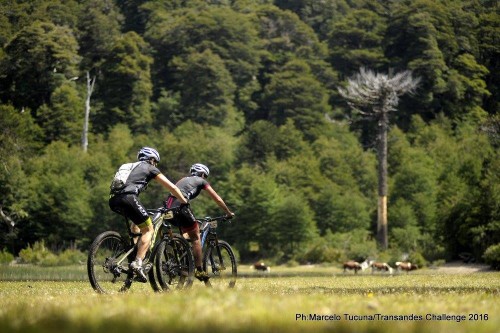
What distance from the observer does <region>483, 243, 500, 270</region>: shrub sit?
3538 cm

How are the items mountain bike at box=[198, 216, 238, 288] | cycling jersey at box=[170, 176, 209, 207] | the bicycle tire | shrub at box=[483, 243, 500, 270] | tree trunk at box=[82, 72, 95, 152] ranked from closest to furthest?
the bicycle tire < cycling jersey at box=[170, 176, 209, 207] < mountain bike at box=[198, 216, 238, 288] < shrub at box=[483, 243, 500, 270] < tree trunk at box=[82, 72, 95, 152]

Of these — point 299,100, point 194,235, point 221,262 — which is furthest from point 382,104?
point 194,235

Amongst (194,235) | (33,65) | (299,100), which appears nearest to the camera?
(194,235)

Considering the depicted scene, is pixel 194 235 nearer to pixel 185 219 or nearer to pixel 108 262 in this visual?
pixel 185 219

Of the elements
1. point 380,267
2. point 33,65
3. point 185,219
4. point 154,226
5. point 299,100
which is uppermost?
point 33,65

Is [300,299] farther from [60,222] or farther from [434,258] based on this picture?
[60,222]

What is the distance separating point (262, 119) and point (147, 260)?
327 ft

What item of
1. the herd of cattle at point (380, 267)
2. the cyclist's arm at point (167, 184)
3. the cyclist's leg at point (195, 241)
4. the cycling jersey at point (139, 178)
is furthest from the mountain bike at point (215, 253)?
the herd of cattle at point (380, 267)

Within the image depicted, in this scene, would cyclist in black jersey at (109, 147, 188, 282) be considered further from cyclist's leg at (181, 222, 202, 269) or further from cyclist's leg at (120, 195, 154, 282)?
cyclist's leg at (181, 222, 202, 269)

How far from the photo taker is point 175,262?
1311 cm

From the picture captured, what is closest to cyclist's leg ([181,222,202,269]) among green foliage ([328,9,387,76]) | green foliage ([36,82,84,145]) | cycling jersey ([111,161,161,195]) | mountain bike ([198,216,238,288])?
mountain bike ([198,216,238,288])

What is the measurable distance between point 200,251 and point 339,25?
4488 inches

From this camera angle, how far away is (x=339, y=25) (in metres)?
125

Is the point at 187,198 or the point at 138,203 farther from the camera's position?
the point at 187,198
